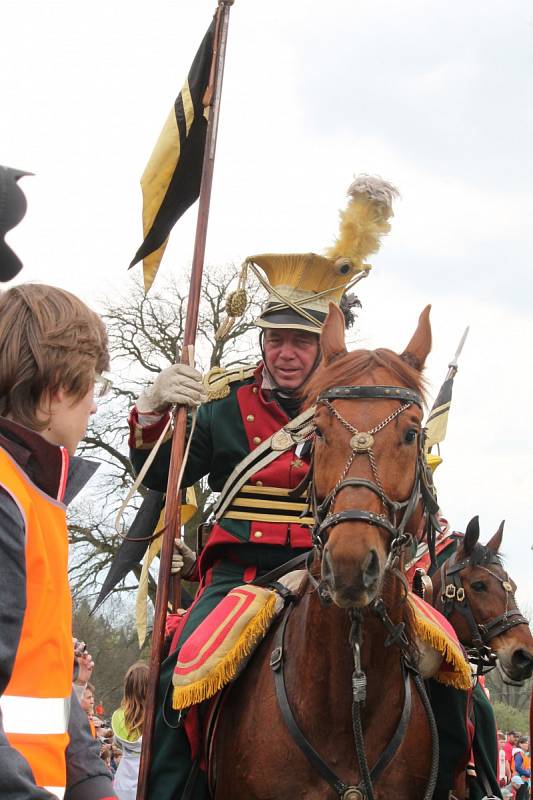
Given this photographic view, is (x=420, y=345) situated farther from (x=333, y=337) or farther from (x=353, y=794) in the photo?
(x=353, y=794)

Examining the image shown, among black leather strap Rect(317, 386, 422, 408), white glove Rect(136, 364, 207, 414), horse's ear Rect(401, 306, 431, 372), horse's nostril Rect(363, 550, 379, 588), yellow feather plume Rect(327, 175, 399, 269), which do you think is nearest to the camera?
horse's nostril Rect(363, 550, 379, 588)

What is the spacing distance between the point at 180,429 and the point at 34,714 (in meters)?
3.03

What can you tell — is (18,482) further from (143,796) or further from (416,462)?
(143,796)

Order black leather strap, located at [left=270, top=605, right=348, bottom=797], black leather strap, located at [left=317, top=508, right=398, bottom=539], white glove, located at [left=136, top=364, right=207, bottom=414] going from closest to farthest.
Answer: black leather strap, located at [left=317, top=508, right=398, bottom=539], black leather strap, located at [left=270, top=605, right=348, bottom=797], white glove, located at [left=136, top=364, right=207, bottom=414]

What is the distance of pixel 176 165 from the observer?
5.80 meters

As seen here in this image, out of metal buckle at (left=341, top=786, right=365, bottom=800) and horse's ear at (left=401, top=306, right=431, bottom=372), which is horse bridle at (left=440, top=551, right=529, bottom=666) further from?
metal buckle at (left=341, top=786, right=365, bottom=800)

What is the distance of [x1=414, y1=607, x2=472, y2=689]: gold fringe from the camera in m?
4.39

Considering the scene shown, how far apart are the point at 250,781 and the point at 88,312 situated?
2455mm

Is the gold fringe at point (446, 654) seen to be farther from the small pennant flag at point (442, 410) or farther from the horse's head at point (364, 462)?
the small pennant flag at point (442, 410)

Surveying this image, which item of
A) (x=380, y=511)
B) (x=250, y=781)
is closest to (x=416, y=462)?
(x=380, y=511)

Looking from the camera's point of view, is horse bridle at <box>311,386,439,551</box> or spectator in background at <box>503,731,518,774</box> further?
spectator in background at <box>503,731,518,774</box>

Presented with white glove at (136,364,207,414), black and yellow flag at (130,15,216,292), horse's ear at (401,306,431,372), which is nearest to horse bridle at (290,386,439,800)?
horse's ear at (401,306,431,372)

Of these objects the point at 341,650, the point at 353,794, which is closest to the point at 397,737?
the point at 353,794

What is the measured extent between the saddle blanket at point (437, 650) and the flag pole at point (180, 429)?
124 centimetres
